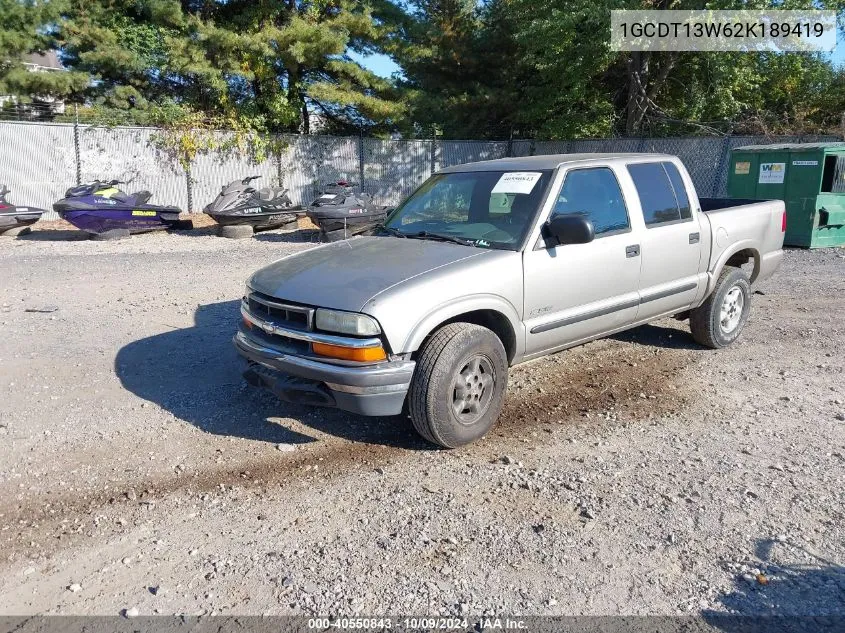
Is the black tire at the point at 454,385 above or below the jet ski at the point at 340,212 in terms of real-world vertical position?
below

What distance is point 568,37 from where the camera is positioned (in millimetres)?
17906

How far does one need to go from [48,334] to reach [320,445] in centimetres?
386

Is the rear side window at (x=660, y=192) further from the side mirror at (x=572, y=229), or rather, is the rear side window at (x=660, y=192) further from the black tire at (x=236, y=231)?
the black tire at (x=236, y=231)

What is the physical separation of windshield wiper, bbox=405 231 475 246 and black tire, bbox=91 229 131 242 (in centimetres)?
1015

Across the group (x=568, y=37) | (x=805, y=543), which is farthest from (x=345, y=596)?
(x=568, y=37)

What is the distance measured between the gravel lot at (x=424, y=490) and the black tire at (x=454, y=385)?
196 millimetres

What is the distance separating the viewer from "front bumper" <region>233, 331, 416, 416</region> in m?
3.69

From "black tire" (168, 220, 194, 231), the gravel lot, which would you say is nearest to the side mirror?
the gravel lot

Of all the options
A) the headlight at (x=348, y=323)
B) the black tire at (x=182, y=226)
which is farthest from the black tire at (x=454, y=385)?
the black tire at (x=182, y=226)

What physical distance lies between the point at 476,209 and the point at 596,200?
0.93 metres

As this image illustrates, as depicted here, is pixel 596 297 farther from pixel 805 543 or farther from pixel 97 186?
pixel 97 186

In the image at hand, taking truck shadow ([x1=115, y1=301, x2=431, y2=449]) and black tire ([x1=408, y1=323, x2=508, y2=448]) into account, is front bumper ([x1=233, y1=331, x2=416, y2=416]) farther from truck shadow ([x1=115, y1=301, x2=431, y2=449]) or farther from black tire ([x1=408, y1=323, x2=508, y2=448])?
truck shadow ([x1=115, y1=301, x2=431, y2=449])

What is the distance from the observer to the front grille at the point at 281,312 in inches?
153

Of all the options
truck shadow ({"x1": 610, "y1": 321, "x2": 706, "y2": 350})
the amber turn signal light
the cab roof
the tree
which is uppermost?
the tree
